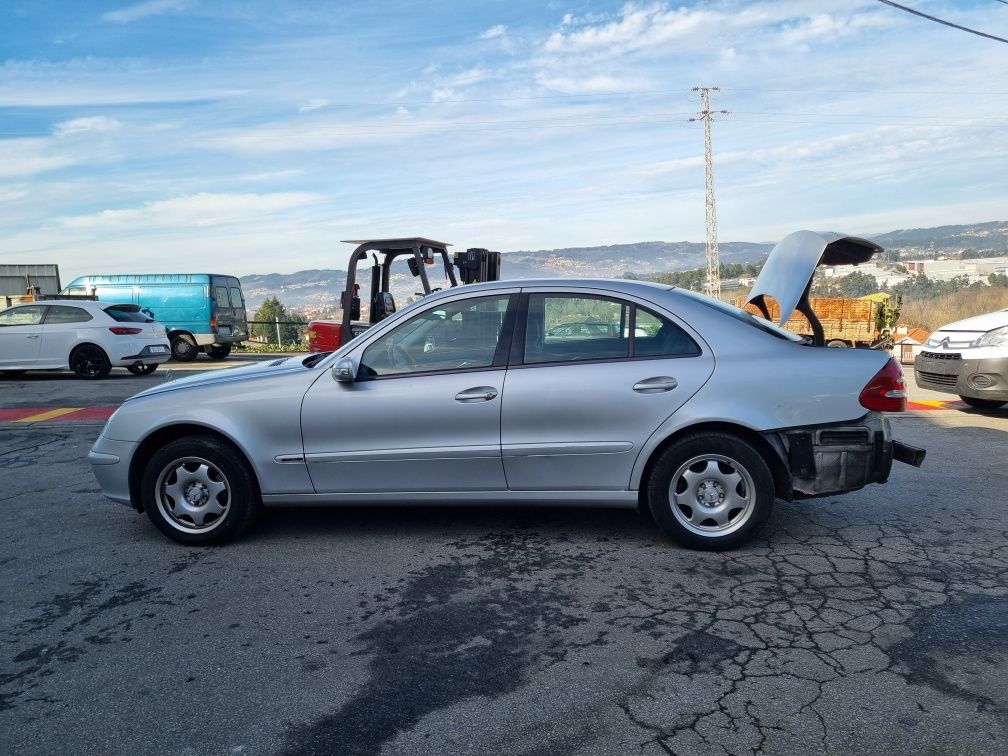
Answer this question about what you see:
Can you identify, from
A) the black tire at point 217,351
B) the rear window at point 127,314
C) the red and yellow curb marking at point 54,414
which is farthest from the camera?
the black tire at point 217,351

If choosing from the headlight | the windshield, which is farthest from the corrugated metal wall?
the windshield

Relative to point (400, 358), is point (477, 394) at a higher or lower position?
lower

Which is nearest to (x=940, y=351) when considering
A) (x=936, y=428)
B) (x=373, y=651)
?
(x=936, y=428)

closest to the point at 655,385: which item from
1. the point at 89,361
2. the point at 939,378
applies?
the point at 939,378

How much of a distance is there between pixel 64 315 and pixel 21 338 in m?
0.90

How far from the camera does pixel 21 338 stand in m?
14.9

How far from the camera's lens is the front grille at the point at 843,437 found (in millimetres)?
4293

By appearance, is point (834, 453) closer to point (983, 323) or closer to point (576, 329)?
point (576, 329)

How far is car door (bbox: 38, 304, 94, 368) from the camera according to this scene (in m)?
14.8

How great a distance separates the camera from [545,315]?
4543 mm

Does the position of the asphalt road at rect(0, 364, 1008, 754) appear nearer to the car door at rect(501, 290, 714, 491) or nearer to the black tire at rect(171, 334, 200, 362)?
the car door at rect(501, 290, 714, 491)

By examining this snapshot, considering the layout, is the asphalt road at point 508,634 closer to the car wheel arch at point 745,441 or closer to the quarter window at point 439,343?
the car wheel arch at point 745,441

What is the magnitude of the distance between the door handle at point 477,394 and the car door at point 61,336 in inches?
501

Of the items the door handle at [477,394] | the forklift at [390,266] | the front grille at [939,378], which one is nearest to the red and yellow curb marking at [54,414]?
the forklift at [390,266]
